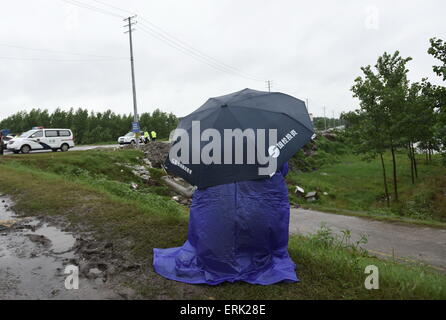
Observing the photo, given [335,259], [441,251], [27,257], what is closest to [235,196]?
[335,259]

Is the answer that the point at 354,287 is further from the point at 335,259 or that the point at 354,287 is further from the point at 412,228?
the point at 412,228

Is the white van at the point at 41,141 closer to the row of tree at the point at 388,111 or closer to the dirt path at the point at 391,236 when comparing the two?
the dirt path at the point at 391,236

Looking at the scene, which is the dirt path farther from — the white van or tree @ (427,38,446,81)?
the white van

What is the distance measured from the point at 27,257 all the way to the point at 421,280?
509 cm

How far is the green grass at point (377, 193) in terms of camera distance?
1582 centimetres

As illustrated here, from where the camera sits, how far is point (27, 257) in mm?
4496

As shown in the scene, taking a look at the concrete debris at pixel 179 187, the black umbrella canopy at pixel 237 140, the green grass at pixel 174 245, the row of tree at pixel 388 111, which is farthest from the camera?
the row of tree at pixel 388 111

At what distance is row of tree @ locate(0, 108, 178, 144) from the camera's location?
53906mm

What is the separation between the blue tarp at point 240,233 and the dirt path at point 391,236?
4.06m

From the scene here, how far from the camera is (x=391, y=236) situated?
897 centimetres

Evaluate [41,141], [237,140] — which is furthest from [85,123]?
[237,140]

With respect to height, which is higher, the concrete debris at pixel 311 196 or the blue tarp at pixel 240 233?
the blue tarp at pixel 240 233

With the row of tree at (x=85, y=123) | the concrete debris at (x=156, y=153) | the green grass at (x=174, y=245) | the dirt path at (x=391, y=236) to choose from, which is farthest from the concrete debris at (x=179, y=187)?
the row of tree at (x=85, y=123)

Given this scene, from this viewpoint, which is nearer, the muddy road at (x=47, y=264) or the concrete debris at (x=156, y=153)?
the muddy road at (x=47, y=264)
